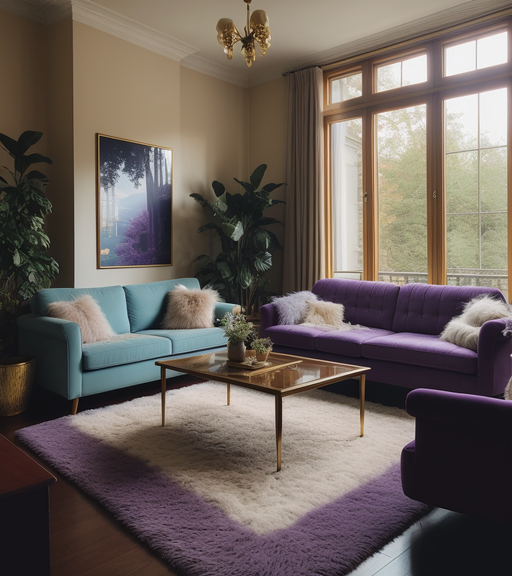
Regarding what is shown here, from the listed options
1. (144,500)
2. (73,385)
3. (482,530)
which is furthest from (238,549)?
(73,385)

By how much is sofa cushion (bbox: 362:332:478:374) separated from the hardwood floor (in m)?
1.36

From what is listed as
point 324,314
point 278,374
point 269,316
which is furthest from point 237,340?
point 324,314

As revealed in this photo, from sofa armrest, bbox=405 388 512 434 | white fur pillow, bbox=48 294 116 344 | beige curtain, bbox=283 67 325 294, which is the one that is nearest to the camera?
sofa armrest, bbox=405 388 512 434

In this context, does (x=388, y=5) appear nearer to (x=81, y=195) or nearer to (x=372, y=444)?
(x=81, y=195)

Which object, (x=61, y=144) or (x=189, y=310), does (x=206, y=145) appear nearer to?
(x=61, y=144)

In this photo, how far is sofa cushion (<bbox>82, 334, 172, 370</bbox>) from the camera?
143 inches

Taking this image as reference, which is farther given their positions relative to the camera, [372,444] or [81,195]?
[81,195]

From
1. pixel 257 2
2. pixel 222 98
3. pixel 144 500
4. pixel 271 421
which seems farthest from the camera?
pixel 222 98

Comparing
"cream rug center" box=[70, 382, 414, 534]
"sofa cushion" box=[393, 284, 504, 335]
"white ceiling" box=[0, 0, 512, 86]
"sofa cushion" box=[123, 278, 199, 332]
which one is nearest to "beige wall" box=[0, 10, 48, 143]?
"white ceiling" box=[0, 0, 512, 86]

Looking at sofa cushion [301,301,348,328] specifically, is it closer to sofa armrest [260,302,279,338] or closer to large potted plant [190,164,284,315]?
sofa armrest [260,302,279,338]

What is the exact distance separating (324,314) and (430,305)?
0.92m

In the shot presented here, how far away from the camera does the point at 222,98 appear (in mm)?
6062

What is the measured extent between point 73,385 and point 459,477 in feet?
8.65

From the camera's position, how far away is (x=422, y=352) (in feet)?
11.8
